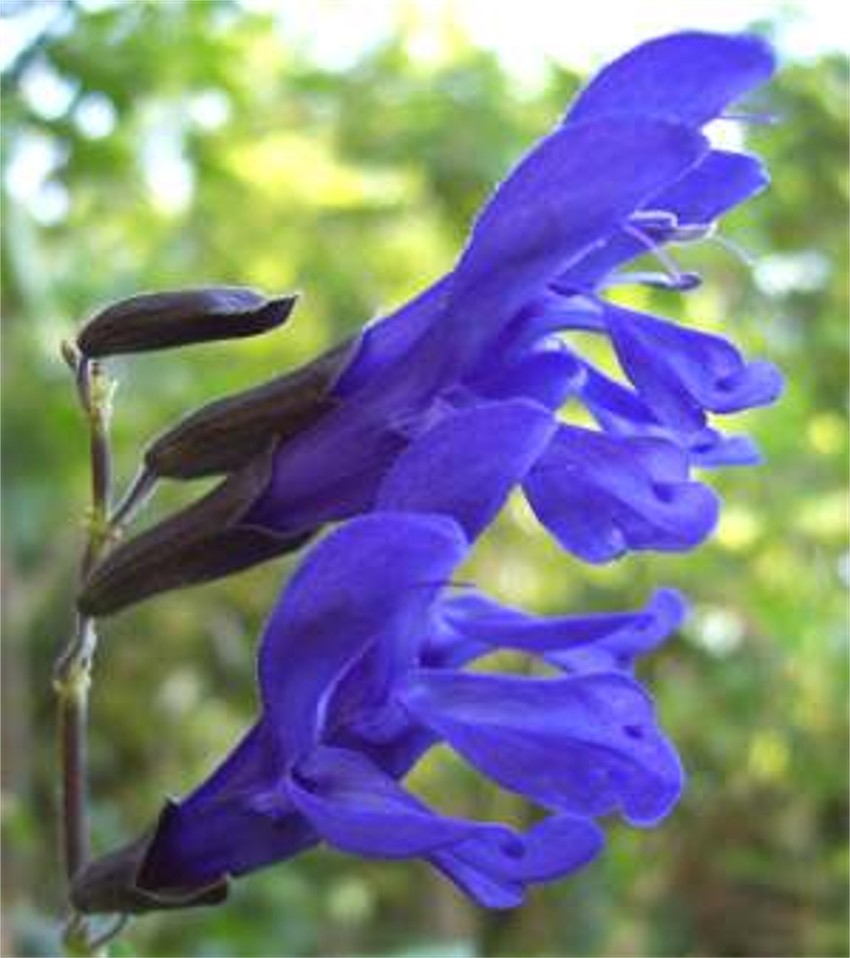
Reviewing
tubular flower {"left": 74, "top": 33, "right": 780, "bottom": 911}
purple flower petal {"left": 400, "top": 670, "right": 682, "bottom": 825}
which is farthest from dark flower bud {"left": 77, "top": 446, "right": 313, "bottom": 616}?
purple flower petal {"left": 400, "top": 670, "right": 682, "bottom": 825}

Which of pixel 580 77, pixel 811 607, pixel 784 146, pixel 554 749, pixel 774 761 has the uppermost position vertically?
pixel 554 749

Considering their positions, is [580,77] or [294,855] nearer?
[294,855]

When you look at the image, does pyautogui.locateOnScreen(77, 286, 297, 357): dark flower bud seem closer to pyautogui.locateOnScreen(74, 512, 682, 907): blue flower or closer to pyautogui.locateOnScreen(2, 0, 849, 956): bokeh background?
pyautogui.locateOnScreen(74, 512, 682, 907): blue flower

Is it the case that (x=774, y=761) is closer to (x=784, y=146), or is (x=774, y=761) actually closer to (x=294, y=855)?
(x=784, y=146)

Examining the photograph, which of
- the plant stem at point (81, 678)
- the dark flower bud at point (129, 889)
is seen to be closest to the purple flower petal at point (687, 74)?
the plant stem at point (81, 678)

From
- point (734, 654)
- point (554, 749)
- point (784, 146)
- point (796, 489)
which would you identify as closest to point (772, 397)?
point (554, 749)
